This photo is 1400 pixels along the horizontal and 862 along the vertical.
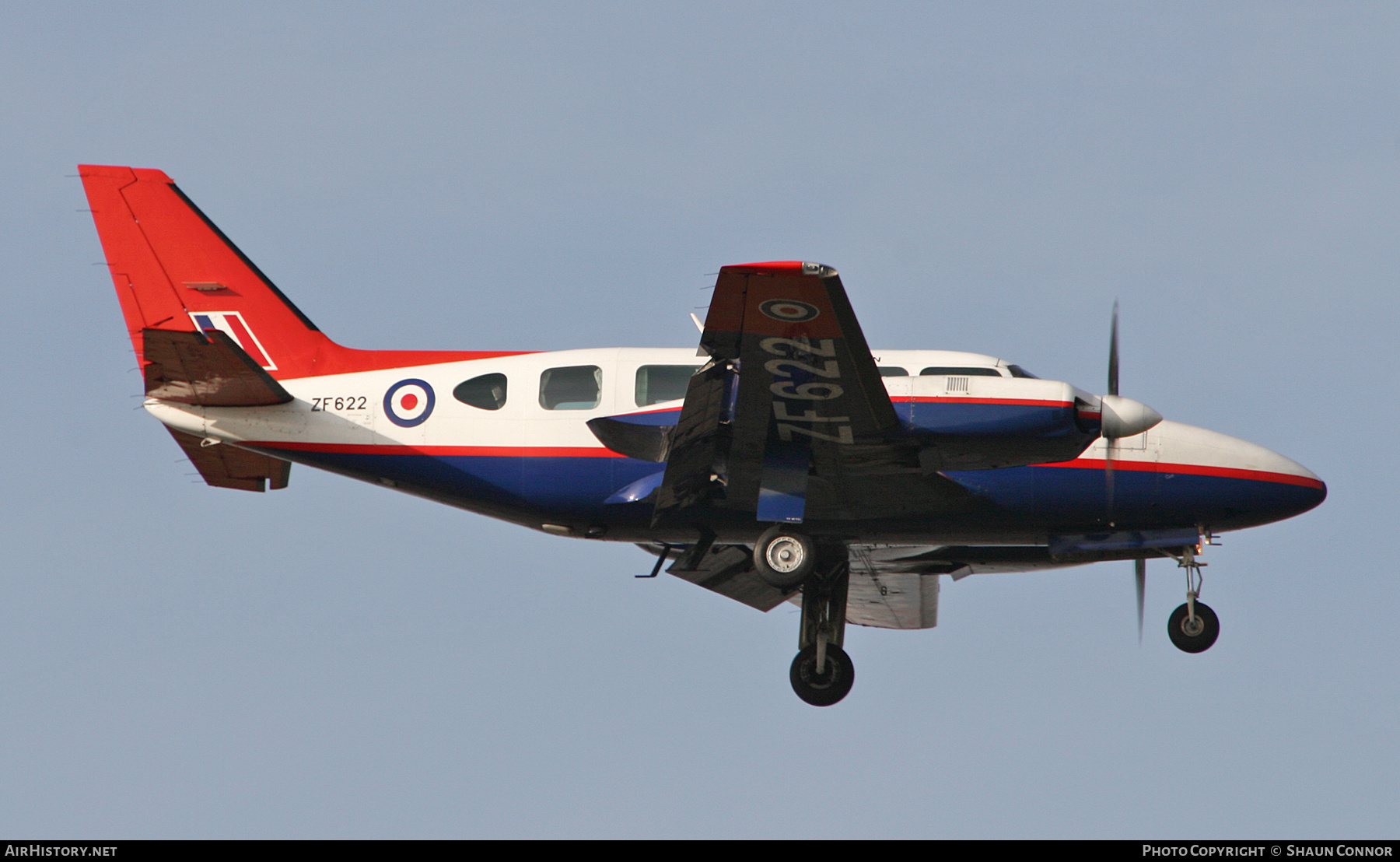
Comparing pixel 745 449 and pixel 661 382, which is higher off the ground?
pixel 661 382

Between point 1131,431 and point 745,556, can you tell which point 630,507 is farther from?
point 1131,431

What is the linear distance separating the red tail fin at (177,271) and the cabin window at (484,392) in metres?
2.98

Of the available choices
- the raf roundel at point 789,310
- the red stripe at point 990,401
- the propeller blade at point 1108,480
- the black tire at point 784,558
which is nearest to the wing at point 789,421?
the raf roundel at point 789,310

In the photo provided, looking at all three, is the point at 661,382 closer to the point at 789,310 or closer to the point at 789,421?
the point at 789,421

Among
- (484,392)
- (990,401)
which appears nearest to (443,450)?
(484,392)

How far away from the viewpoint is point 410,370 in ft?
69.2

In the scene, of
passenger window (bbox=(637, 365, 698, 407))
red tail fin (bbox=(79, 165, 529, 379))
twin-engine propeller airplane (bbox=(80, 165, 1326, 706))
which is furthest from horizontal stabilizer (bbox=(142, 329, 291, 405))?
passenger window (bbox=(637, 365, 698, 407))

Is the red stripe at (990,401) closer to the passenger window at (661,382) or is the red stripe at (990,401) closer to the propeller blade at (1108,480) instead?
the propeller blade at (1108,480)

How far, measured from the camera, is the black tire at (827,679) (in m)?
22.3

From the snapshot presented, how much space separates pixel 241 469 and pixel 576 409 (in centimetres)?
534

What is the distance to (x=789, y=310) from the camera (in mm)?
16766

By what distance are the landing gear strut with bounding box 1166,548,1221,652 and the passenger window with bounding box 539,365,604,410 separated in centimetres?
860

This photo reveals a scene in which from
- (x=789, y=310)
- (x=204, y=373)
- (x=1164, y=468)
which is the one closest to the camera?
(x=789, y=310)

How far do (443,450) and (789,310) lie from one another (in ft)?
20.3
